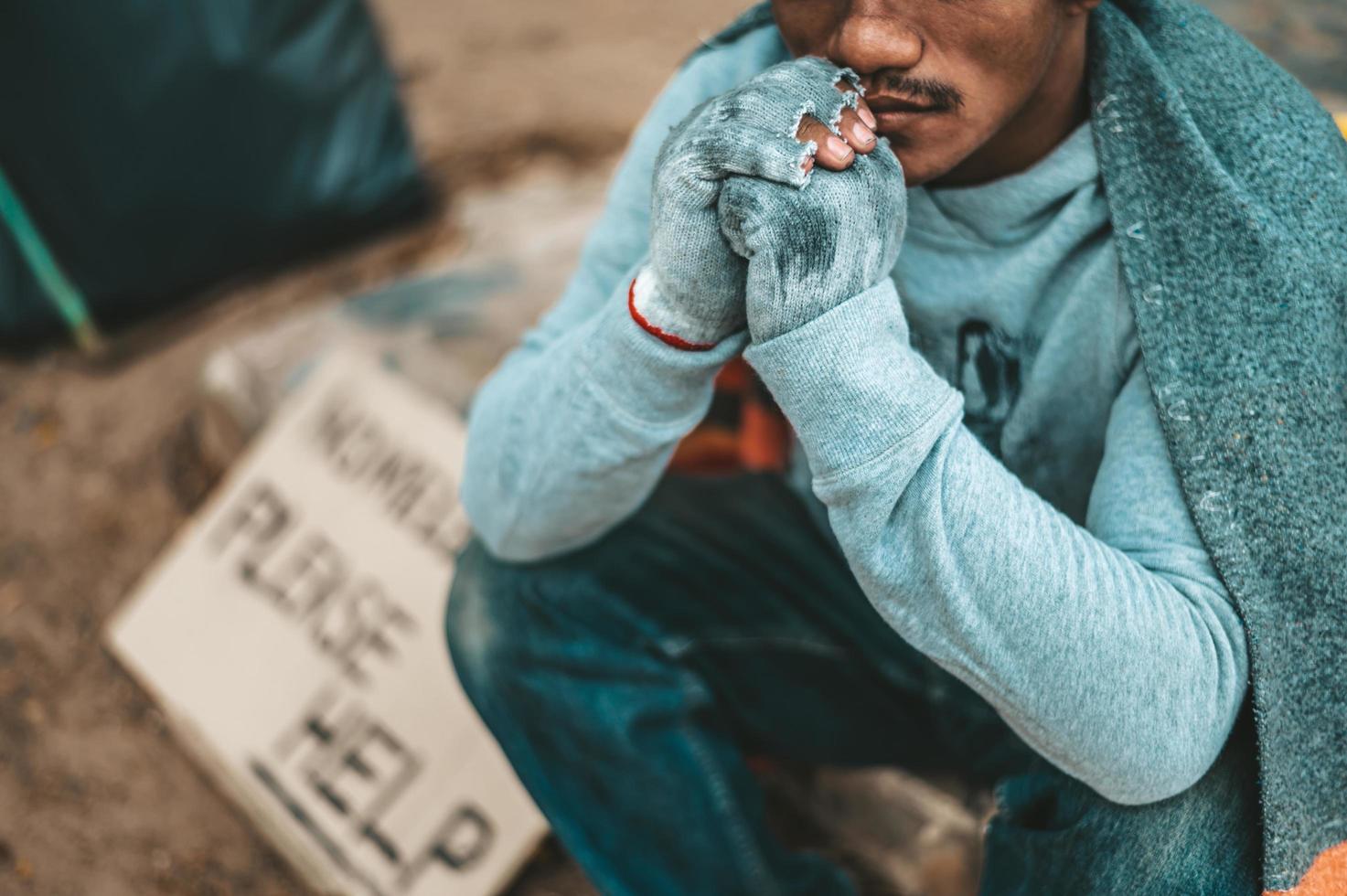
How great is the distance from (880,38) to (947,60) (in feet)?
0.20

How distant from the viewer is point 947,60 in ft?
2.98

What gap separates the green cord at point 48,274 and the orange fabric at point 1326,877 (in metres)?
2.37

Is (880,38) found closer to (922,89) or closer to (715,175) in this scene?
(922,89)

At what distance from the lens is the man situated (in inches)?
32.9

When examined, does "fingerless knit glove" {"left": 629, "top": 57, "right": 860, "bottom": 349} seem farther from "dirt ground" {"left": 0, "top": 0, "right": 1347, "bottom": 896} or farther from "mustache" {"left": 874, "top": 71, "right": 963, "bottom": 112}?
"dirt ground" {"left": 0, "top": 0, "right": 1347, "bottom": 896}

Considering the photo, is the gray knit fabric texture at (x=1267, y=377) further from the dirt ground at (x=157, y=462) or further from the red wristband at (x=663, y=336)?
the dirt ground at (x=157, y=462)

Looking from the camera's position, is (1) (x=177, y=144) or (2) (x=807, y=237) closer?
(2) (x=807, y=237)

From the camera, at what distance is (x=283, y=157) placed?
2426 mm

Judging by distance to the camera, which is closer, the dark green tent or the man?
the man

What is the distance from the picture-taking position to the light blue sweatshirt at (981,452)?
0.83 metres

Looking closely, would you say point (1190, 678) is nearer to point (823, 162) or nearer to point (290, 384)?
point (823, 162)

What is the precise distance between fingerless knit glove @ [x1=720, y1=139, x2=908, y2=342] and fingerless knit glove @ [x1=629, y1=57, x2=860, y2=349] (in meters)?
0.02

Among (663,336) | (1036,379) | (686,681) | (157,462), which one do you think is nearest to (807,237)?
(663,336)

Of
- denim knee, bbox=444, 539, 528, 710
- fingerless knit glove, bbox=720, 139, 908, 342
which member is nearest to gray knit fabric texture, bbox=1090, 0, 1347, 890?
fingerless knit glove, bbox=720, 139, 908, 342
